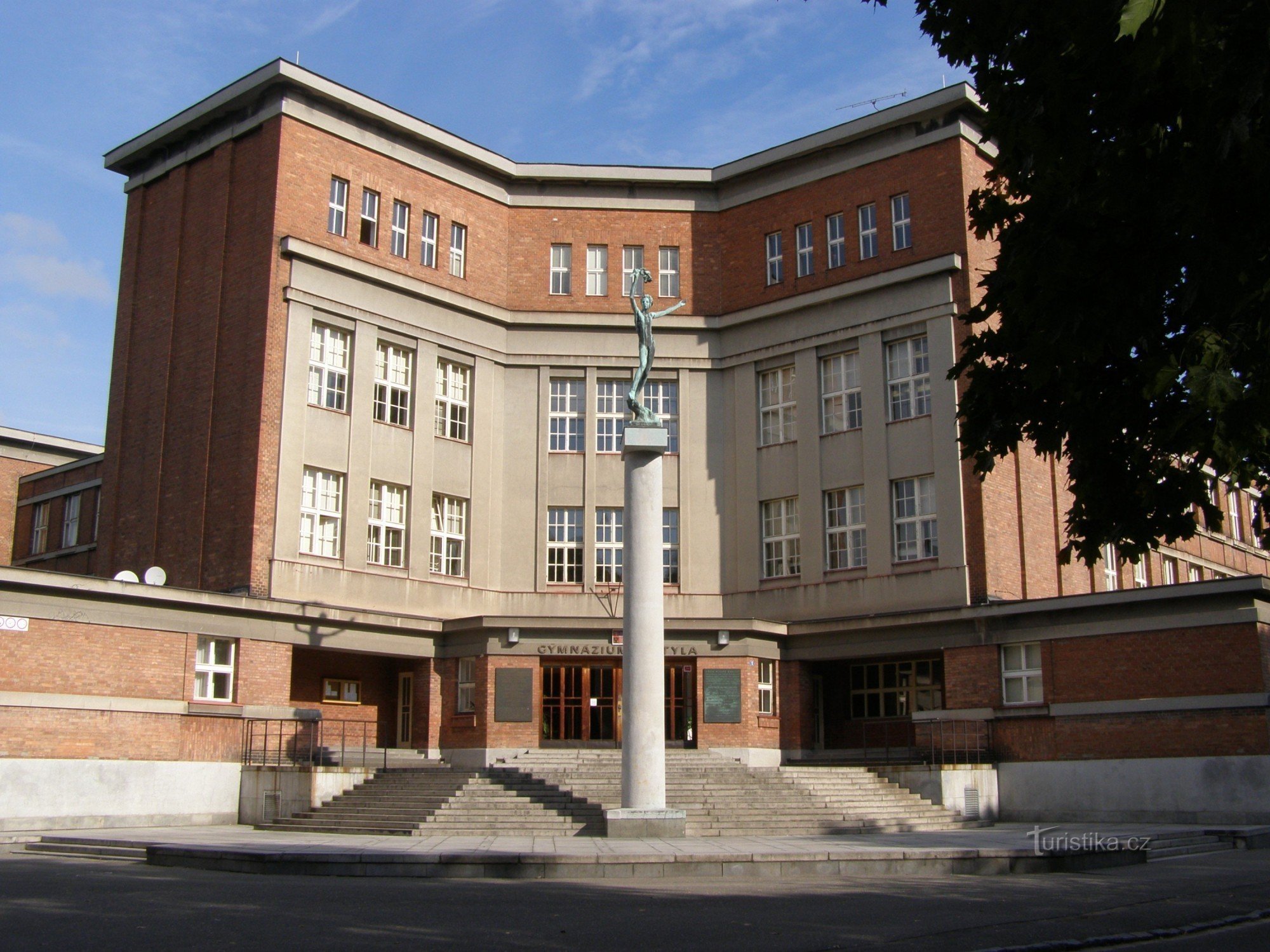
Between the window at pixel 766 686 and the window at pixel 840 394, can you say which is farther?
the window at pixel 840 394

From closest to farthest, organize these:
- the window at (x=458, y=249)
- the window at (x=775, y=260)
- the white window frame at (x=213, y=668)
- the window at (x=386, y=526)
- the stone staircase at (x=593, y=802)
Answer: the stone staircase at (x=593, y=802)
the white window frame at (x=213, y=668)
the window at (x=386, y=526)
the window at (x=458, y=249)
the window at (x=775, y=260)

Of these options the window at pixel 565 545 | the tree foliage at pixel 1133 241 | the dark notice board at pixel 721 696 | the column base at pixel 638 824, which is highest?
the window at pixel 565 545

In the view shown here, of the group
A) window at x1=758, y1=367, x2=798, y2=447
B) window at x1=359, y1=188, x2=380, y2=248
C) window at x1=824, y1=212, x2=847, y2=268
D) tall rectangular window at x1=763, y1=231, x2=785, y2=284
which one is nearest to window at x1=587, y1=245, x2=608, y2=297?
tall rectangular window at x1=763, y1=231, x2=785, y2=284

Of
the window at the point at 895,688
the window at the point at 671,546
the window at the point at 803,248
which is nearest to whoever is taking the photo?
the window at the point at 895,688

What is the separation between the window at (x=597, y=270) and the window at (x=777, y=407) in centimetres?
538

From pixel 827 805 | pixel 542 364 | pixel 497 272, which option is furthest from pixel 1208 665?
pixel 497 272

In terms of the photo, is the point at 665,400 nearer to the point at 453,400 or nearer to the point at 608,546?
the point at 608,546

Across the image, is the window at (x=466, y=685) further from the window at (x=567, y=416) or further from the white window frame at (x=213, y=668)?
the window at (x=567, y=416)

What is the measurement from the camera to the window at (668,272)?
125ft

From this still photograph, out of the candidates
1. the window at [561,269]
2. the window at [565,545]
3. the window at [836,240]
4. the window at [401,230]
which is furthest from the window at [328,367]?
the window at [836,240]

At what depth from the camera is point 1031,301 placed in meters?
10.1

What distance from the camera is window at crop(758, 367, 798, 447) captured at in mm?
36156

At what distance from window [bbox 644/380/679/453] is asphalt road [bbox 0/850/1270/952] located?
21.5m

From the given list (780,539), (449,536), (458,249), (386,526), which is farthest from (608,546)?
(458,249)
